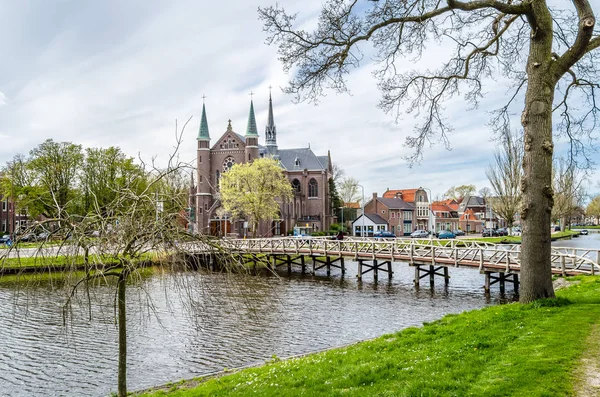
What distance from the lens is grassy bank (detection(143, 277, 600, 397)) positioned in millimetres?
6168

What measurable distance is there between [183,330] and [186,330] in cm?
11

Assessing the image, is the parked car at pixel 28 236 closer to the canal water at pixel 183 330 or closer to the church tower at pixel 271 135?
the canal water at pixel 183 330

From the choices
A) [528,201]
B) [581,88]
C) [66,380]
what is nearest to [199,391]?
[66,380]

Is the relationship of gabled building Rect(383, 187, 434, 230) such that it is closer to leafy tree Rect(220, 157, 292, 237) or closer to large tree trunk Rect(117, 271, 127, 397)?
leafy tree Rect(220, 157, 292, 237)

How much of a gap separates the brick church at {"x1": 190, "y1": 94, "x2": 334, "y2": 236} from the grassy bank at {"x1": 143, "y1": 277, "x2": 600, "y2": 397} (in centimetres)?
5728

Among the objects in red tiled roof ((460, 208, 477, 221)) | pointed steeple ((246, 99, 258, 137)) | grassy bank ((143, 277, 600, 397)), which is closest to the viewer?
grassy bank ((143, 277, 600, 397))

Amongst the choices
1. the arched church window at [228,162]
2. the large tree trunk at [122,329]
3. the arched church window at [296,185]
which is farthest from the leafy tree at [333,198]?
the large tree trunk at [122,329]

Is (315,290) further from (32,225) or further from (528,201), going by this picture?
(32,225)

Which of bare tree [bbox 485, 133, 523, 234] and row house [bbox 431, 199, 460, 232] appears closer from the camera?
bare tree [bbox 485, 133, 523, 234]

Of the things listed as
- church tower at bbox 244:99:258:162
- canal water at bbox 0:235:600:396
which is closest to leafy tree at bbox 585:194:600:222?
church tower at bbox 244:99:258:162

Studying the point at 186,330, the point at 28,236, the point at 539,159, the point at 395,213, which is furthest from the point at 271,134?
the point at 28,236

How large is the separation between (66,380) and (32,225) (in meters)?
6.95

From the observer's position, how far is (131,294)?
74.7 ft

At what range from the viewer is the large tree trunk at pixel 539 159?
36.0 feet
